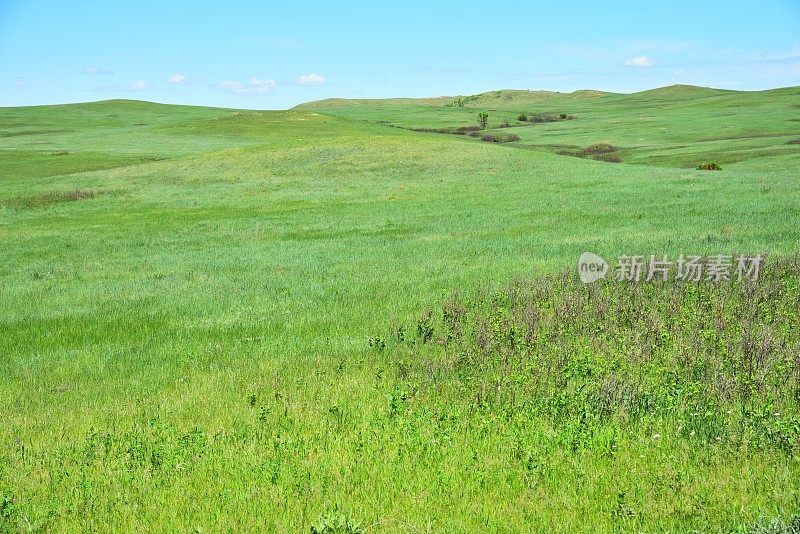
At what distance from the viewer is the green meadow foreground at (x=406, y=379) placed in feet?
21.5

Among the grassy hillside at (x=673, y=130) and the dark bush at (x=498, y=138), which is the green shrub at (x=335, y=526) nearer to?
the grassy hillside at (x=673, y=130)

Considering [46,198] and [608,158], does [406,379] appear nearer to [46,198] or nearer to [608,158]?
[46,198]

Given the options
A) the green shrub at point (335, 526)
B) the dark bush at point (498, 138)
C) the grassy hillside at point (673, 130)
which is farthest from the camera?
the dark bush at point (498, 138)

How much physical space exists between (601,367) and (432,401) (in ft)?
8.14

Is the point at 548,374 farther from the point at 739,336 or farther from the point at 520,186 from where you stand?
the point at 520,186

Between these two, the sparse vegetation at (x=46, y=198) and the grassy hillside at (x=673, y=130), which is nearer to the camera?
the sparse vegetation at (x=46, y=198)

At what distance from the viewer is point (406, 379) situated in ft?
Answer: 33.7

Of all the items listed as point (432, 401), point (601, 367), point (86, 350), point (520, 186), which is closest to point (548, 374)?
point (601, 367)

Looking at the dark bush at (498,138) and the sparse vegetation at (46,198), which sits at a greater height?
the dark bush at (498,138)

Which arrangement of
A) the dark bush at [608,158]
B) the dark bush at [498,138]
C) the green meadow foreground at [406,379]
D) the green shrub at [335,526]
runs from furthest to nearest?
the dark bush at [498,138], the dark bush at [608,158], the green meadow foreground at [406,379], the green shrub at [335,526]

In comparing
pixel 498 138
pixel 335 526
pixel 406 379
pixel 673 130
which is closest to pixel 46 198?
pixel 406 379

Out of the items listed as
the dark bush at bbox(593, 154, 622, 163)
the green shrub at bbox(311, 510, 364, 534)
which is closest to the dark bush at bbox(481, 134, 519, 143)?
the dark bush at bbox(593, 154, 622, 163)

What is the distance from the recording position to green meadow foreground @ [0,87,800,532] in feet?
21.5

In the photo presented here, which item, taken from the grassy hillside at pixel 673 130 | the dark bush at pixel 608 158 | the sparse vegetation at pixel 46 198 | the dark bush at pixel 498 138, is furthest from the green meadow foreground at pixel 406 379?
the dark bush at pixel 498 138
